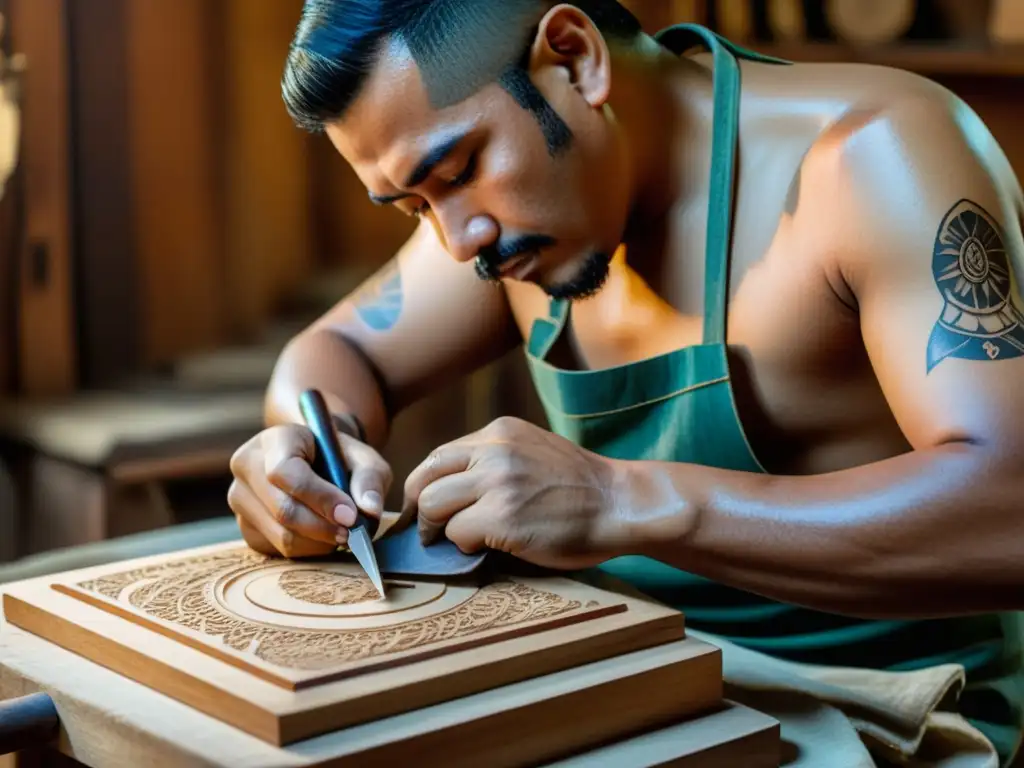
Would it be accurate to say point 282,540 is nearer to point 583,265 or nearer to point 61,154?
point 583,265

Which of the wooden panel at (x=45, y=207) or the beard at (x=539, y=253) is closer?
the beard at (x=539, y=253)

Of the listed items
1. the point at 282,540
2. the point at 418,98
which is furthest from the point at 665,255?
the point at 282,540

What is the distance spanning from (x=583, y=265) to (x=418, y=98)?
274 millimetres

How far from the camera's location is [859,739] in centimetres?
122

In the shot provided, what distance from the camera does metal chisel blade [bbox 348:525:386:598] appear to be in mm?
1271

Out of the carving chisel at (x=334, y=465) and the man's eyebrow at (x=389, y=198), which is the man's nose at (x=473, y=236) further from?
the carving chisel at (x=334, y=465)

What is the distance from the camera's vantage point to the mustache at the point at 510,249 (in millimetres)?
1457

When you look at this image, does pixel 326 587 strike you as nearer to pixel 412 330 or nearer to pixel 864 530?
pixel 864 530

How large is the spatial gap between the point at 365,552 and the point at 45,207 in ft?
5.82

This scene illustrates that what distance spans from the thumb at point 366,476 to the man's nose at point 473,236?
25 centimetres

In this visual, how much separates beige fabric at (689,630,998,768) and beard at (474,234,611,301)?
17.5 inches

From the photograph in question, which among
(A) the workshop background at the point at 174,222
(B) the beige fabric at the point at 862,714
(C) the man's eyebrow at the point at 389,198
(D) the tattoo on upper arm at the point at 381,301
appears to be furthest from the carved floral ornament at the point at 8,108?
(B) the beige fabric at the point at 862,714

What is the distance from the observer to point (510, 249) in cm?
146

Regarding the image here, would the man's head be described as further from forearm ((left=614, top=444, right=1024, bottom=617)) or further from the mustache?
forearm ((left=614, top=444, right=1024, bottom=617))
